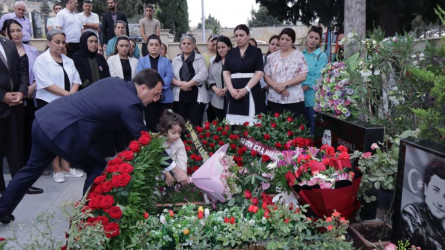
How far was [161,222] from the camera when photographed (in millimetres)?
2713

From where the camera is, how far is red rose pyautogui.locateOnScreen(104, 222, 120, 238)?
2279 millimetres

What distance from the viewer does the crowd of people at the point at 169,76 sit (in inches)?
186

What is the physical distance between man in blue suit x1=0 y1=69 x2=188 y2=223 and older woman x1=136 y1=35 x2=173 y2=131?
235cm

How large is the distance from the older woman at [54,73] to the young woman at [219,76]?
193 centimetres

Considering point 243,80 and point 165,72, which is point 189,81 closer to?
point 165,72

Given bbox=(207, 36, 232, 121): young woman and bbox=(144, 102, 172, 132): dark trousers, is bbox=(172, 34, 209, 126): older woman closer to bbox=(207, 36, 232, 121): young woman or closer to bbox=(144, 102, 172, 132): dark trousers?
bbox=(207, 36, 232, 121): young woman

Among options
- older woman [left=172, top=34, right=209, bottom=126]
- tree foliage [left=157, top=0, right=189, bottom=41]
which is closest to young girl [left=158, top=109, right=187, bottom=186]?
older woman [left=172, top=34, right=209, bottom=126]

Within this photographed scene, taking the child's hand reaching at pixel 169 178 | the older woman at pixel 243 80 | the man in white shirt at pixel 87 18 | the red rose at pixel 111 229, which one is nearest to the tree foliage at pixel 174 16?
the man in white shirt at pixel 87 18

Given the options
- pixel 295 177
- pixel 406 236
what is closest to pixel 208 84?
pixel 295 177

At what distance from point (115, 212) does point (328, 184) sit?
4.36 feet

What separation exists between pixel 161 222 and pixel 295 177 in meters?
0.95

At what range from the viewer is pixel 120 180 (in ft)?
8.34

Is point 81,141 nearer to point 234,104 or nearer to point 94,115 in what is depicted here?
point 94,115

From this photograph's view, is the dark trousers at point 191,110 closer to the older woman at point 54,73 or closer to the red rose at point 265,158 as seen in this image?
the older woman at point 54,73
